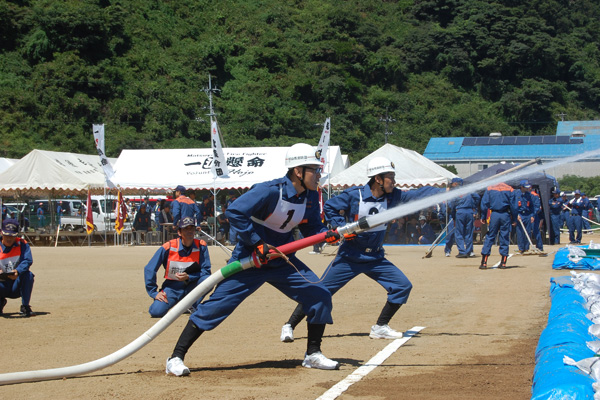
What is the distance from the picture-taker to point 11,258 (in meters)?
10.0

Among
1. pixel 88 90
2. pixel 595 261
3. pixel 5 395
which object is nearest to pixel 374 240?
pixel 5 395

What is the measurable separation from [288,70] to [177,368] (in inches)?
2670

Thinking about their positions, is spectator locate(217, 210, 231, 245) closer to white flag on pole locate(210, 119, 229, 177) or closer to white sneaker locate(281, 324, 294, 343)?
white flag on pole locate(210, 119, 229, 177)

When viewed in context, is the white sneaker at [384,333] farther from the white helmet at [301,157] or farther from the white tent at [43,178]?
the white tent at [43,178]

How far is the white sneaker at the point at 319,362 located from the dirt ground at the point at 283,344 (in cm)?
8

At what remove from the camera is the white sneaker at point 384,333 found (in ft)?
25.7

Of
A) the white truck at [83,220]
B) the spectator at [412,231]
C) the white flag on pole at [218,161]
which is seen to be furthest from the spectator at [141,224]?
the spectator at [412,231]

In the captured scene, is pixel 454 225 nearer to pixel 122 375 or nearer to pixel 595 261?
pixel 595 261

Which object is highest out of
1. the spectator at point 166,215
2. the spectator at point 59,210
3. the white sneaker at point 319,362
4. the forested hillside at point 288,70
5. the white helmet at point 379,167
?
the forested hillside at point 288,70

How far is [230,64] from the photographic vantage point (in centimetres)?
7088

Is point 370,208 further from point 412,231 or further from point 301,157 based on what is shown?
point 412,231

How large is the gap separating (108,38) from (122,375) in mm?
63192

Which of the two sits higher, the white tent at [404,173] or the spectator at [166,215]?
the white tent at [404,173]

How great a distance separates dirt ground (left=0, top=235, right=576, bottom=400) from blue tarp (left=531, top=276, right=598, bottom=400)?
30 cm
